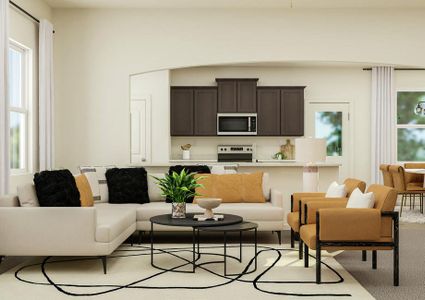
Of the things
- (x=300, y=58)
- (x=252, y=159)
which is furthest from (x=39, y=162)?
(x=252, y=159)

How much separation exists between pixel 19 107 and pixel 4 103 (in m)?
1.10

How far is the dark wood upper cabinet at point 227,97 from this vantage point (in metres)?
10.5

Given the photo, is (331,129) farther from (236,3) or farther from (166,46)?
(166,46)

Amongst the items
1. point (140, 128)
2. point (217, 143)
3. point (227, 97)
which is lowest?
point (217, 143)

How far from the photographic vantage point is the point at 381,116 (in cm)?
1091

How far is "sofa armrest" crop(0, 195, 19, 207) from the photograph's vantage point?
4.63 meters

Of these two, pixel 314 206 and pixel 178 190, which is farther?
pixel 178 190

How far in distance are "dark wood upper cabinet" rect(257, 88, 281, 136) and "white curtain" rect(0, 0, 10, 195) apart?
590cm

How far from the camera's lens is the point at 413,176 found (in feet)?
30.8

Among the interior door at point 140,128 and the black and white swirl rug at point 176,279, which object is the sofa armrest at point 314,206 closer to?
the black and white swirl rug at point 176,279

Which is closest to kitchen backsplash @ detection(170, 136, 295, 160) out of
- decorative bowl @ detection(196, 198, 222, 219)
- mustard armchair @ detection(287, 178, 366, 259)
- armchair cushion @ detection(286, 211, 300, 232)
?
mustard armchair @ detection(287, 178, 366, 259)

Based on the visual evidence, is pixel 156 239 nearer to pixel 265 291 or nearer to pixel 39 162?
pixel 39 162

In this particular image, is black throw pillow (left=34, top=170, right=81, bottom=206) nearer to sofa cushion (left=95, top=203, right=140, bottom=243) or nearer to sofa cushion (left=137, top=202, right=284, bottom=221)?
sofa cushion (left=95, top=203, right=140, bottom=243)

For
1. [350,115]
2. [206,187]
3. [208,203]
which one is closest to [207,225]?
[208,203]
